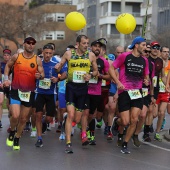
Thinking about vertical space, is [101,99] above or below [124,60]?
below

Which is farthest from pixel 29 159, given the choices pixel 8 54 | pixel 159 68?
pixel 8 54

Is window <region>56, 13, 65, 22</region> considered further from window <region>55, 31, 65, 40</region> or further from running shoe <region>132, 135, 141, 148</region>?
running shoe <region>132, 135, 141, 148</region>

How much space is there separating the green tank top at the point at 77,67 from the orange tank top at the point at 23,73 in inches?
27.4

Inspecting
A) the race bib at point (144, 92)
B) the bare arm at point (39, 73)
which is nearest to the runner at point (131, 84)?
the race bib at point (144, 92)

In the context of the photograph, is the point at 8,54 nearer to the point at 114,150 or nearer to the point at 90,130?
the point at 90,130

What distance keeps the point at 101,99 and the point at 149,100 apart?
123 centimetres

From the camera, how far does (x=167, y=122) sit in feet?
61.3

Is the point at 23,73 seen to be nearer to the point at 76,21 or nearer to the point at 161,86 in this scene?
the point at 161,86

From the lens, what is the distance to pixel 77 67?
1128 cm

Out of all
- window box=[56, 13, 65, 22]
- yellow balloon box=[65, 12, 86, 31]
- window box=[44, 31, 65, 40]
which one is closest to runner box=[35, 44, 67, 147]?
yellow balloon box=[65, 12, 86, 31]

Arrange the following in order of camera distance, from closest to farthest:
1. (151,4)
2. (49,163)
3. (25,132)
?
1. (49,163)
2. (25,132)
3. (151,4)

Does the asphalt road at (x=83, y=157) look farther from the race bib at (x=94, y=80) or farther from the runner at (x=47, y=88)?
the race bib at (x=94, y=80)

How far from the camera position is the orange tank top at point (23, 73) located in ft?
36.0

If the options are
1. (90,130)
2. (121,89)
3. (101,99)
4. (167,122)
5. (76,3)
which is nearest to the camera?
(121,89)
